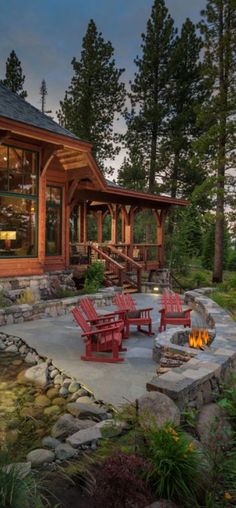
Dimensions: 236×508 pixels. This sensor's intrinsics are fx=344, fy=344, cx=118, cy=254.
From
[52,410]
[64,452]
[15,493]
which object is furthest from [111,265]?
[15,493]

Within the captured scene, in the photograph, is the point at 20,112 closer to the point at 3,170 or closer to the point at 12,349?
the point at 3,170

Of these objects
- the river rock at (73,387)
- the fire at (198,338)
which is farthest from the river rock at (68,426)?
the fire at (198,338)

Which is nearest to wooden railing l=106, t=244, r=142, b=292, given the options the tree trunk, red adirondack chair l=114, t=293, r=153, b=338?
the tree trunk

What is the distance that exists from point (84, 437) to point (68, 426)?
37cm

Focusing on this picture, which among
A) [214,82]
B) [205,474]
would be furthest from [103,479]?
[214,82]

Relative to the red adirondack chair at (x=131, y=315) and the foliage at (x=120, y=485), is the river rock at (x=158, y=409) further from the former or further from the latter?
the red adirondack chair at (x=131, y=315)

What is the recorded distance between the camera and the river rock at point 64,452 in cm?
300

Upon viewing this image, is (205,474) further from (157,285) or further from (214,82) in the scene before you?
(214,82)

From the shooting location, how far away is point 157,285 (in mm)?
13984

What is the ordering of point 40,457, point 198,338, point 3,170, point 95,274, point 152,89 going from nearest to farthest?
1. point 40,457
2. point 198,338
3. point 3,170
4. point 95,274
5. point 152,89

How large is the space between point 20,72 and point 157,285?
18666mm

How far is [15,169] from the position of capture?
966cm

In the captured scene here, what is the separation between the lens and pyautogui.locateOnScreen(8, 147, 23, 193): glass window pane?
9578 mm

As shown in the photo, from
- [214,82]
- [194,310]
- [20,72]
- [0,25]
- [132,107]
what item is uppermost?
[0,25]
